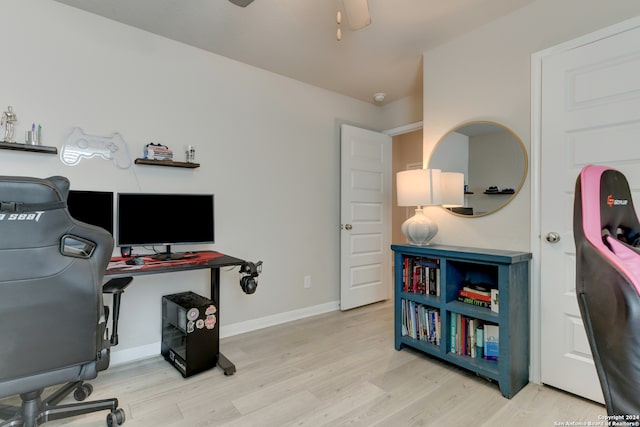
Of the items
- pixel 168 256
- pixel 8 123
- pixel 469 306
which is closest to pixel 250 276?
pixel 168 256

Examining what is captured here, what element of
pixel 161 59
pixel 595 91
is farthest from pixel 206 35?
pixel 595 91

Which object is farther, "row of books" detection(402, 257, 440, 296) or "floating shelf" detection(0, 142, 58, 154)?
"row of books" detection(402, 257, 440, 296)

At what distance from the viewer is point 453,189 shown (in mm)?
2441

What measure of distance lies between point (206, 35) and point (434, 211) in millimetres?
2369

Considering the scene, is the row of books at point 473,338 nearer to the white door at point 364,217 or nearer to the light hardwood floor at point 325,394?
the light hardwood floor at point 325,394

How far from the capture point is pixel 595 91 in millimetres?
1826

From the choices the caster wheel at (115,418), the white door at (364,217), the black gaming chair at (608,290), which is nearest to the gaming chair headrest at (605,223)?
the black gaming chair at (608,290)

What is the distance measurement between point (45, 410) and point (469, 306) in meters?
2.46

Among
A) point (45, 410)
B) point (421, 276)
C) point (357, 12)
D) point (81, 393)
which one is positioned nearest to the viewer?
point (45, 410)

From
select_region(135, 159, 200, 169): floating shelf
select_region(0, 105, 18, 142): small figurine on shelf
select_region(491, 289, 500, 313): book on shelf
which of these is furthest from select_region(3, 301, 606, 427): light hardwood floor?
select_region(0, 105, 18, 142): small figurine on shelf

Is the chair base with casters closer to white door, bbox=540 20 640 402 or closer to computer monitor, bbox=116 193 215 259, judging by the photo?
computer monitor, bbox=116 193 215 259

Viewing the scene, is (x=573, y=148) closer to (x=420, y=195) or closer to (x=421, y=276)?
(x=420, y=195)

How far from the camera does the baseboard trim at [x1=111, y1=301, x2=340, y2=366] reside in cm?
232

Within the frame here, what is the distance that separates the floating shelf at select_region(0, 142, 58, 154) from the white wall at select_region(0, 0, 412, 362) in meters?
0.08
